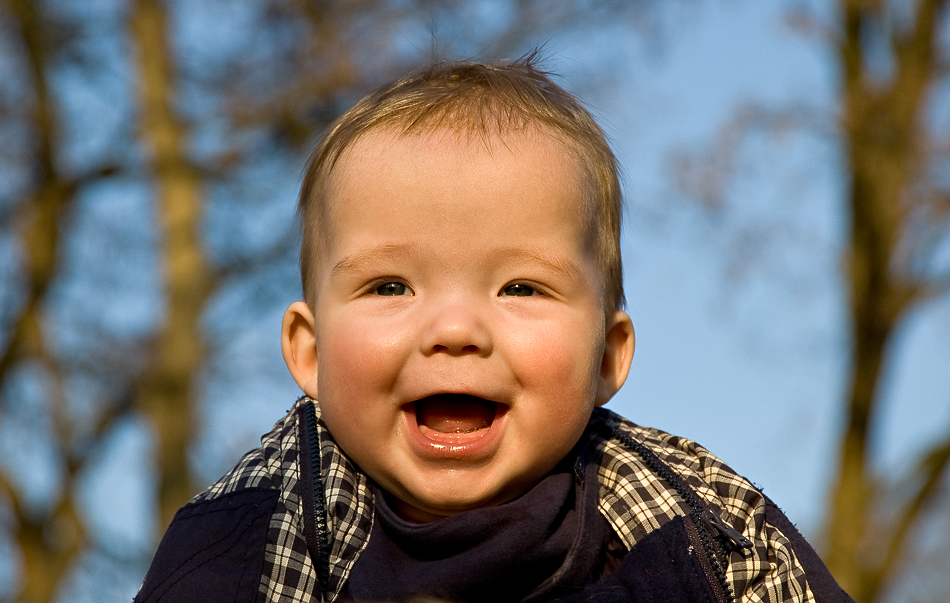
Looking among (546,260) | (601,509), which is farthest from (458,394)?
(601,509)

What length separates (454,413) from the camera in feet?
6.24

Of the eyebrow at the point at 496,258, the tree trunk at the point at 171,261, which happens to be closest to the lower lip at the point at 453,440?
the eyebrow at the point at 496,258

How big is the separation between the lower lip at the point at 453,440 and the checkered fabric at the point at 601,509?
0.70 ft

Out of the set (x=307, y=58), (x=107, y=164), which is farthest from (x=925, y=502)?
(x=107, y=164)

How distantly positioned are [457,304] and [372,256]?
0.19m

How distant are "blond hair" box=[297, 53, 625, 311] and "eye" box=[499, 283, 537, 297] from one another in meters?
0.19

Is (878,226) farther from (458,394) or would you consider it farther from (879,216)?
(458,394)

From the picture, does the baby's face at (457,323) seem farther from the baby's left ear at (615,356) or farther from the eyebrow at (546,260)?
the baby's left ear at (615,356)

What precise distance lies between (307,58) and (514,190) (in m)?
7.03

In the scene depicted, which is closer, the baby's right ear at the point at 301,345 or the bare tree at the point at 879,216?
the baby's right ear at the point at 301,345

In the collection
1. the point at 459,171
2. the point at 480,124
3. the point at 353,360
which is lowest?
the point at 353,360

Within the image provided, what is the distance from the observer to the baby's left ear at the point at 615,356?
219 centimetres

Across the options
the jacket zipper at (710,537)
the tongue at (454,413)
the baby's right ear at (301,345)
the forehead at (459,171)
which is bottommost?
the jacket zipper at (710,537)

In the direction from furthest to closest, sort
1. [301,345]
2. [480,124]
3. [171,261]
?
1. [171,261]
2. [301,345]
3. [480,124]
